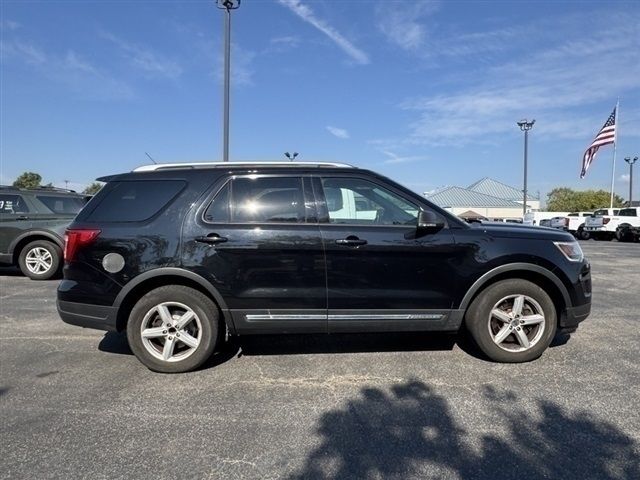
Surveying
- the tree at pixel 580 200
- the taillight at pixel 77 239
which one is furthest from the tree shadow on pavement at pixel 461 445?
the tree at pixel 580 200

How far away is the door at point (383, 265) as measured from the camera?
436 cm

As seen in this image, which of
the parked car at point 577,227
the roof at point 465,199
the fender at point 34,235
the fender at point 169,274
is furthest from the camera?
the roof at point 465,199

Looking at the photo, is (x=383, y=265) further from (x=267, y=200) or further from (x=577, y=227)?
(x=577, y=227)

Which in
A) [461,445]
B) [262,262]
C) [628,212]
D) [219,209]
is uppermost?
[628,212]

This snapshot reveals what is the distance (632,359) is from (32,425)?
517 cm

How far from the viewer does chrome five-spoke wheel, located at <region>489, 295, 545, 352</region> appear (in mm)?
4531

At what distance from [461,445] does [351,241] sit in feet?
6.20

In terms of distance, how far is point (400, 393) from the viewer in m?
3.93

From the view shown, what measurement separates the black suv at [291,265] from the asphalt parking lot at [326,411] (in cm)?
40

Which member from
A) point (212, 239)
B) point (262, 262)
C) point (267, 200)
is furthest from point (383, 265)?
point (212, 239)

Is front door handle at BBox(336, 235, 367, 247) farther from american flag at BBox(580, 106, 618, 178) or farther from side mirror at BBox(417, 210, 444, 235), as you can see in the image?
american flag at BBox(580, 106, 618, 178)

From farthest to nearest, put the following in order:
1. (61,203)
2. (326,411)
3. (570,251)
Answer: (61,203) < (570,251) < (326,411)

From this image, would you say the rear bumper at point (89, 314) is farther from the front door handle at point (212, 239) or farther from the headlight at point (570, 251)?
the headlight at point (570, 251)

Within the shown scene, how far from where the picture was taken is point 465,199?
8100 centimetres
